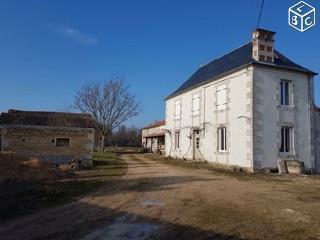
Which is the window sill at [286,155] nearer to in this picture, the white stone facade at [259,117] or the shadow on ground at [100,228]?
the white stone facade at [259,117]

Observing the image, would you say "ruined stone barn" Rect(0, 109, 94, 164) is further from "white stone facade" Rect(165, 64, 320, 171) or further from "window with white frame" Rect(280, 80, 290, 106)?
"window with white frame" Rect(280, 80, 290, 106)

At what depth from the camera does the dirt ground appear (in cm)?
647

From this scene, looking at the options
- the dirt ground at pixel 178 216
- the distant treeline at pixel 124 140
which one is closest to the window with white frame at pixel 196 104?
the dirt ground at pixel 178 216

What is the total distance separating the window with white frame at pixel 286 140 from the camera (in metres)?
19.8

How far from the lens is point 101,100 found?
4153 cm

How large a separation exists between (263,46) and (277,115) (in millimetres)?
4178

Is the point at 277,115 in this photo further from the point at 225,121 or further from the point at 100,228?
the point at 100,228

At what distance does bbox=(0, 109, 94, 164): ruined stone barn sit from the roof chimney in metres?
10.9

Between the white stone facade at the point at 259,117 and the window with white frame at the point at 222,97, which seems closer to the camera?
the white stone facade at the point at 259,117

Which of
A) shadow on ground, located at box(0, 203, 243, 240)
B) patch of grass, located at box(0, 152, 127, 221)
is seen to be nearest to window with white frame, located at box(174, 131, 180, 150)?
patch of grass, located at box(0, 152, 127, 221)

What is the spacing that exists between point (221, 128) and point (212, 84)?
11.2ft

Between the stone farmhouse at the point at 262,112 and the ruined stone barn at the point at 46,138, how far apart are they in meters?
8.50

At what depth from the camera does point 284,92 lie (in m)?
20.4

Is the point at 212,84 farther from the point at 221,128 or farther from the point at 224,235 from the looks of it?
the point at 224,235
